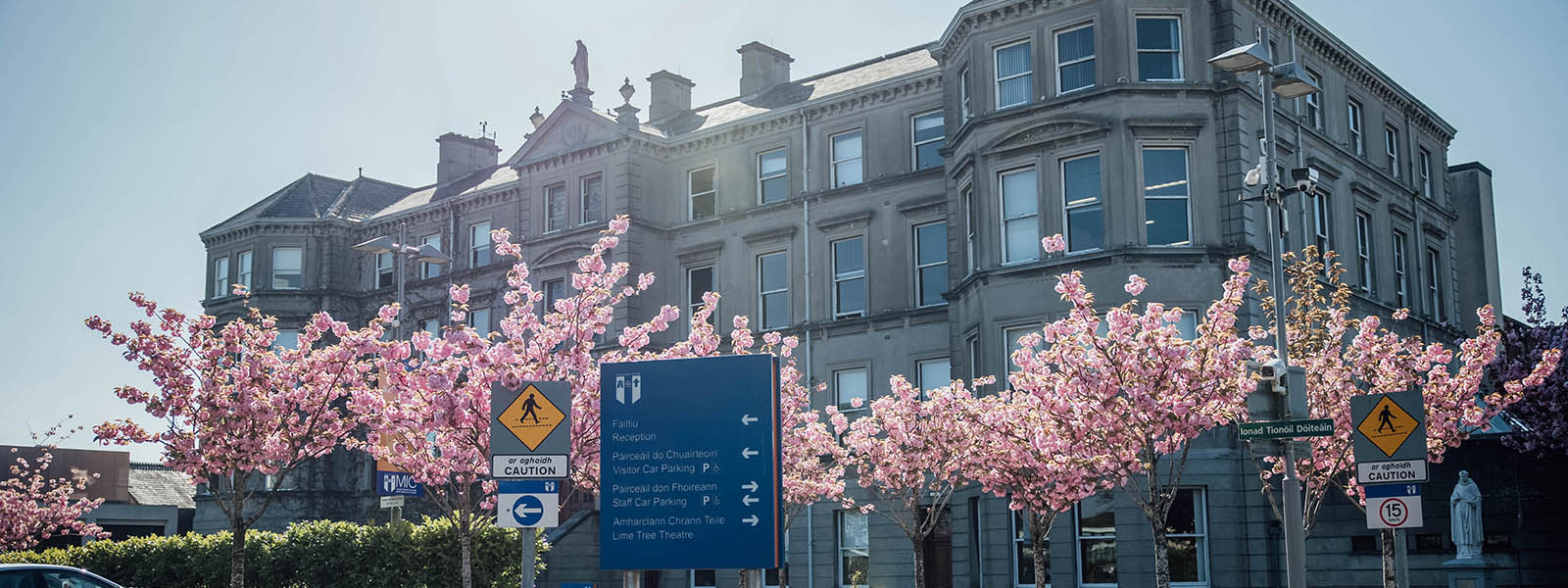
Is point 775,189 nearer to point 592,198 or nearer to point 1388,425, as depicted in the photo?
point 592,198

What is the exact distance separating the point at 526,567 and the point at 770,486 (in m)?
2.72

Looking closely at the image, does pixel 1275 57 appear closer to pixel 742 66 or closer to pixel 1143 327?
pixel 1143 327

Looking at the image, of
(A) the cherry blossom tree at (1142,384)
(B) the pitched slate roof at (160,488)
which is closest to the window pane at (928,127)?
(A) the cherry blossom tree at (1142,384)

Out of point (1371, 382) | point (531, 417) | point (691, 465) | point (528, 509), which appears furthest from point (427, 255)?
point (691, 465)

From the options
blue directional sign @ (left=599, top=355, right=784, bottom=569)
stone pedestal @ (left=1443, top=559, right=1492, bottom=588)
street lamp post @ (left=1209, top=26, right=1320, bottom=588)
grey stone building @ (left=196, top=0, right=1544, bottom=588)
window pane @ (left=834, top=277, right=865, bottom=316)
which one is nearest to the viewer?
blue directional sign @ (left=599, top=355, right=784, bottom=569)

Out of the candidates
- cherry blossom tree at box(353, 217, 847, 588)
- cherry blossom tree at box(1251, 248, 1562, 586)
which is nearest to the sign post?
cherry blossom tree at box(353, 217, 847, 588)

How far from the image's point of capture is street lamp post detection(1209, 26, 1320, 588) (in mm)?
18078

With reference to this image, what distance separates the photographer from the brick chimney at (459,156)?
57.8 metres

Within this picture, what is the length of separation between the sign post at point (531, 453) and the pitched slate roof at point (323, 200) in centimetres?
4343

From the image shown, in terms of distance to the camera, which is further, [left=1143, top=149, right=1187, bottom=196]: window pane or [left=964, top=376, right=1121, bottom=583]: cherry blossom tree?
[left=1143, top=149, right=1187, bottom=196]: window pane

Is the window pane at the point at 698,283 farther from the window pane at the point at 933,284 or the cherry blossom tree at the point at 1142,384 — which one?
the cherry blossom tree at the point at 1142,384

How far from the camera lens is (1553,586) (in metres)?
27.0

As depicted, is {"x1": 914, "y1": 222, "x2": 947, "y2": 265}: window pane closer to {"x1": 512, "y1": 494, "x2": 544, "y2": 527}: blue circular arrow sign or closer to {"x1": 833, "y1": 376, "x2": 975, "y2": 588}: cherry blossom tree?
{"x1": 833, "y1": 376, "x2": 975, "y2": 588}: cherry blossom tree

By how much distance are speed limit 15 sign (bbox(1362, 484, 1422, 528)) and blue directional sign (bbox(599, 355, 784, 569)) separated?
25.3 ft
